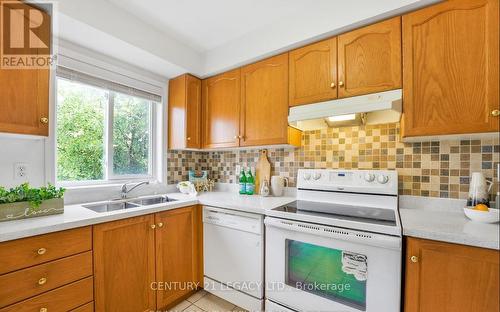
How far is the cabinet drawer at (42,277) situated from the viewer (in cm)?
102

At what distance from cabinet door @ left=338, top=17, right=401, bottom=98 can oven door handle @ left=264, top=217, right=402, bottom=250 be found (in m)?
0.90

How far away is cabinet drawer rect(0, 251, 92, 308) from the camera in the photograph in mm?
1024

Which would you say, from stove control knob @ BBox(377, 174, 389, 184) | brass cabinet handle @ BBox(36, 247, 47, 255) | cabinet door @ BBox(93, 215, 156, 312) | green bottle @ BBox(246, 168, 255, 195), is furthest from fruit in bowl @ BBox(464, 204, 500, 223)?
brass cabinet handle @ BBox(36, 247, 47, 255)

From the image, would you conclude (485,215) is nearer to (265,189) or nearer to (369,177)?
(369,177)

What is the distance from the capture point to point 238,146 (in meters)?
2.10

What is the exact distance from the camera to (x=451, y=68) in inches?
48.8

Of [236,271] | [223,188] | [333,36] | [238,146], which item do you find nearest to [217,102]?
[238,146]

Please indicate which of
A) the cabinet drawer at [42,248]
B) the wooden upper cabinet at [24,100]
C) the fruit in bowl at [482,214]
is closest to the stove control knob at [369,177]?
the fruit in bowl at [482,214]

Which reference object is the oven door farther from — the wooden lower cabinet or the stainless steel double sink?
the stainless steel double sink

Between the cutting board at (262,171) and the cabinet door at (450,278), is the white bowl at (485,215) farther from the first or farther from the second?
the cutting board at (262,171)

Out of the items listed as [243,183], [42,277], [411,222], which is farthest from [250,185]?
[42,277]

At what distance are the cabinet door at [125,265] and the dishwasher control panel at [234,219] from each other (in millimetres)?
449

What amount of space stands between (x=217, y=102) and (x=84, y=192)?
1396mm

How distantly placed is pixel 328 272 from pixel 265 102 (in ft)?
4.47
